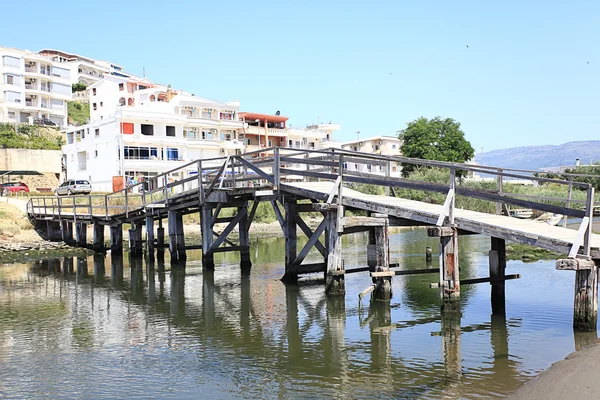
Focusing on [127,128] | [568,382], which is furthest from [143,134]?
[568,382]

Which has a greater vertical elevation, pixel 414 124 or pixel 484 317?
pixel 414 124

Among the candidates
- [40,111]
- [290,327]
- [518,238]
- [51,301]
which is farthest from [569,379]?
[40,111]

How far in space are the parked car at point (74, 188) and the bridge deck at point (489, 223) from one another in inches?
1615

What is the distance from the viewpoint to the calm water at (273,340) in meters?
10.9

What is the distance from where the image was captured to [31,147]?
67625 millimetres

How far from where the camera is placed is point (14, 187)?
2120 inches

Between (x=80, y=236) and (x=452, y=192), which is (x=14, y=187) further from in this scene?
(x=452, y=192)

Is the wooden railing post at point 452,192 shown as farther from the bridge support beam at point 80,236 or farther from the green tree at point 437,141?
the green tree at point 437,141

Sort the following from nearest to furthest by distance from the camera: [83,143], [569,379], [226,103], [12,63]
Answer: [569,379], [83,143], [226,103], [12,63]

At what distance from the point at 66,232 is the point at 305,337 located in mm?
27562

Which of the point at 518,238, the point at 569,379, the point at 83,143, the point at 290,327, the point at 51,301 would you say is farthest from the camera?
the point at 83,143

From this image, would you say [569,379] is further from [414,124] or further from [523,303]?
[414,124]

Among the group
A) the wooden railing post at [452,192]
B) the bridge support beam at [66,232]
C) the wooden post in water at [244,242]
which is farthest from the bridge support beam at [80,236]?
the wooden railing post at [452,192]

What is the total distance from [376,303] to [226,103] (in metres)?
62.4
